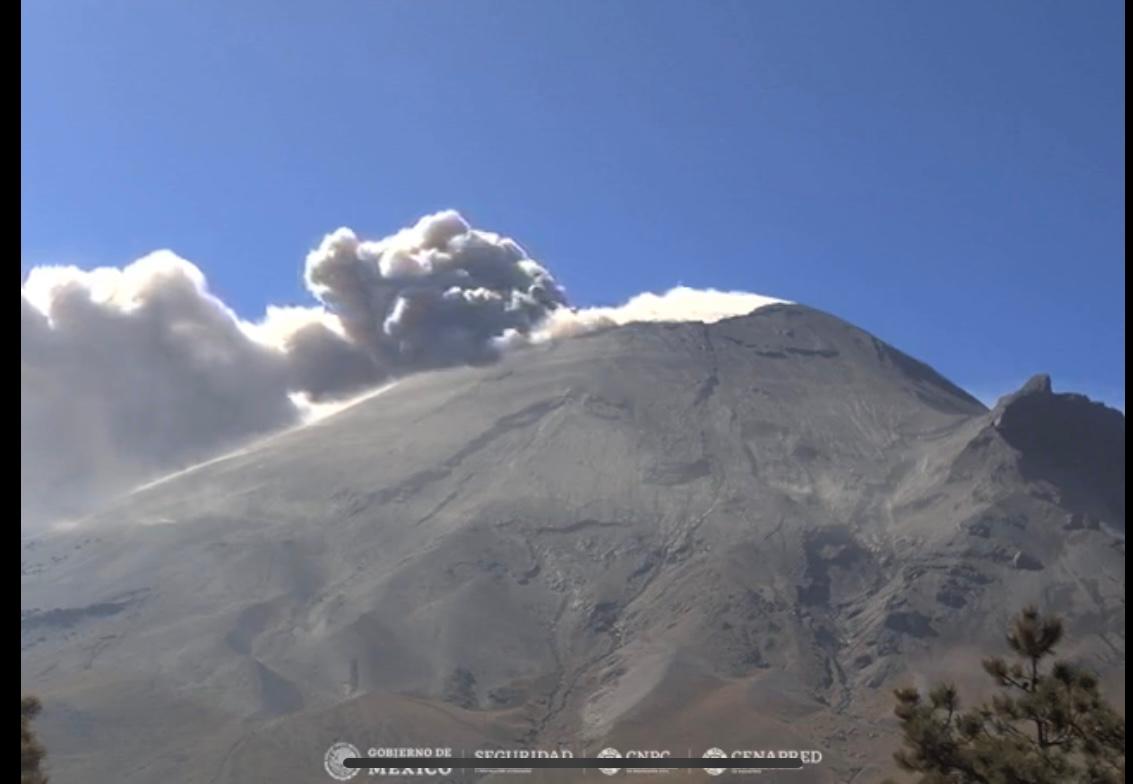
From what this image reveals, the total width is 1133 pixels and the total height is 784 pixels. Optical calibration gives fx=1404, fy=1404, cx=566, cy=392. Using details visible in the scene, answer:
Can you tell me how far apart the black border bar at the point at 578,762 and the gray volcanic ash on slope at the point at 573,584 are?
199 cm

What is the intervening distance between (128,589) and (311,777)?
57.5m

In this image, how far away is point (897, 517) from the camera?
6845 inches

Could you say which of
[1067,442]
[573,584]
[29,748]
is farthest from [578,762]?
[1067,442]

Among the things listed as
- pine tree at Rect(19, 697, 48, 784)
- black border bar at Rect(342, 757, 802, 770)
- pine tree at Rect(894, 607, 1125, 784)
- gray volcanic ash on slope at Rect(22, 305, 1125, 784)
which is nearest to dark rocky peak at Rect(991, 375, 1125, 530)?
gray volcanic ash on slope at Rect(22, 305, 1125, 784)

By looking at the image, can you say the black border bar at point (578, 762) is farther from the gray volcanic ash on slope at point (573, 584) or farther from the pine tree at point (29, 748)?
the pine tree at point (29, 748)

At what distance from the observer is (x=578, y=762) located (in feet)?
344

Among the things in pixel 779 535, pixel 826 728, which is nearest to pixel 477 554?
pixel 779 535

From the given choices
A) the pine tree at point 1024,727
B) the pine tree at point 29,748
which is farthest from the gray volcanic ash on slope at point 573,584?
the pine tree at point 29,748

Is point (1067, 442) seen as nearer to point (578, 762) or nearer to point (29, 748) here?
point (578, 762)

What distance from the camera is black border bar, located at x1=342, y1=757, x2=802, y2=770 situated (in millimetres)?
102625

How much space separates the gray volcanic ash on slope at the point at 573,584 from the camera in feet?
390

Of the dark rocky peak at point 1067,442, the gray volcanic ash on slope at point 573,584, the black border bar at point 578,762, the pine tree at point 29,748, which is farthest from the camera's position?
the dark rocky peak at point 1067,442

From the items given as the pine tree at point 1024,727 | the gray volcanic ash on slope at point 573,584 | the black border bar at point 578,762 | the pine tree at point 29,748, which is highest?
the gray volcanic ash on slope at point 573,584
